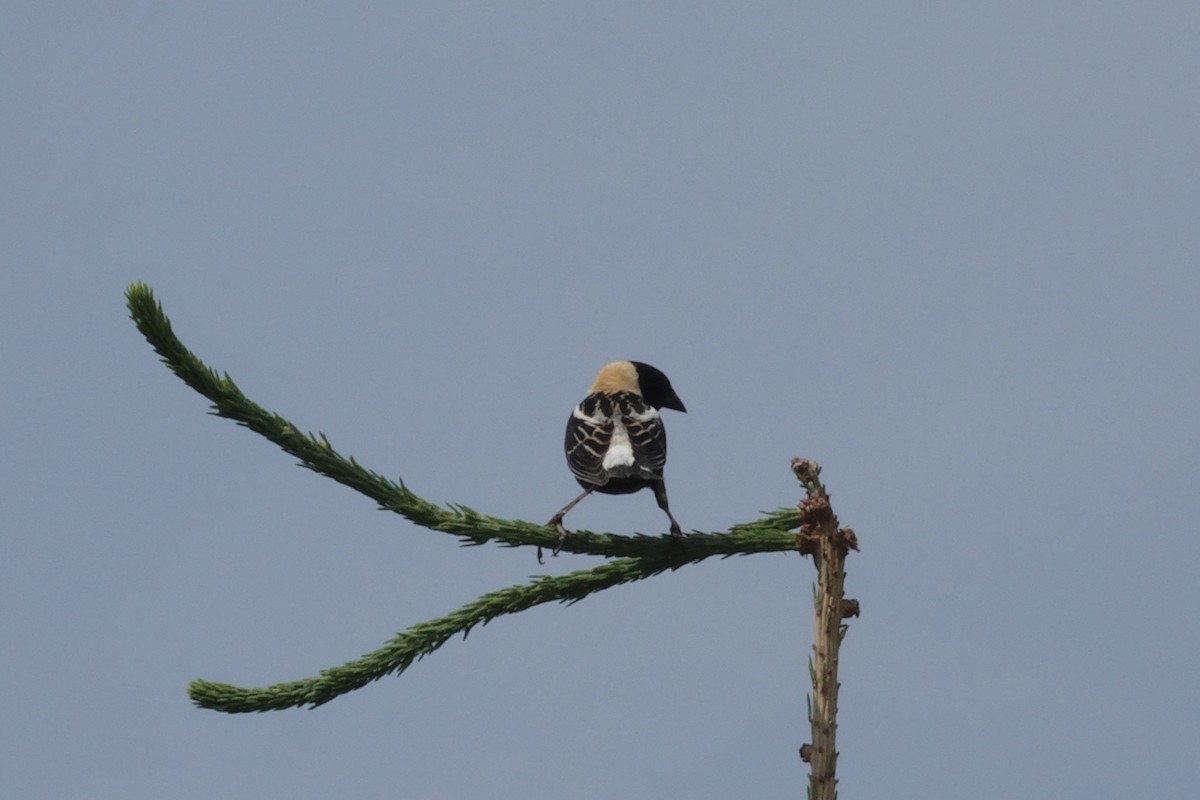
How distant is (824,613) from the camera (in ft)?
17.3

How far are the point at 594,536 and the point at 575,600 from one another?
0.35 meters

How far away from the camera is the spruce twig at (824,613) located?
4926mm

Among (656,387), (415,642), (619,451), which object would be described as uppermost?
(656,387)

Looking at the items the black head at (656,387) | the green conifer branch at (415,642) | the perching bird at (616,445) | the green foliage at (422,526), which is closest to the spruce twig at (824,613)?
the green foliage at (422,526)

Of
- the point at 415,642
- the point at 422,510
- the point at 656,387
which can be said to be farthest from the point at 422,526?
the point at 656,387

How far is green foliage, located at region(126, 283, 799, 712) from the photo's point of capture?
5.35m

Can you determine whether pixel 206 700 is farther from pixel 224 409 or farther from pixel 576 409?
pixel 576 409

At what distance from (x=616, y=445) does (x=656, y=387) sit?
10.0ft

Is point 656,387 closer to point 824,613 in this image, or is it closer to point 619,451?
point 619,451

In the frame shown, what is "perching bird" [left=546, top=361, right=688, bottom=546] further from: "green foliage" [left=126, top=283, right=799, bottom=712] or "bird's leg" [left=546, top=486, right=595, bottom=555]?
"green foliage" [left=126, top=283, right=799, bottom=712]

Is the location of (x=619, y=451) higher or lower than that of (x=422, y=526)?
higher

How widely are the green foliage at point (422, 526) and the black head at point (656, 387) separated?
14.0ft

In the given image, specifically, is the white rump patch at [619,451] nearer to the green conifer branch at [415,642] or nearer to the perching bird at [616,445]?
the perching bird at [616,445]

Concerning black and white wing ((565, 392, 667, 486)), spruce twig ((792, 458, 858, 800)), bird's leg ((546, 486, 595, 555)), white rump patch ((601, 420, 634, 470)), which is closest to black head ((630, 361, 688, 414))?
black and white wing ((565, 392, 667, 486))
